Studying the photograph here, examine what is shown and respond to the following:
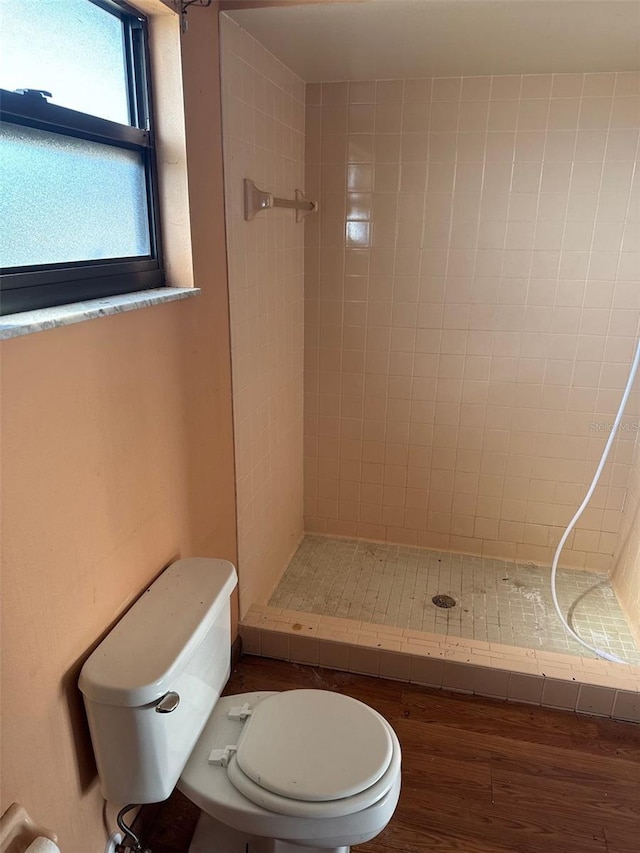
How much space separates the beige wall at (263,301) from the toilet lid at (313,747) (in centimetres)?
73

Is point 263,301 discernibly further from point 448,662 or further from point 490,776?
point 490,776

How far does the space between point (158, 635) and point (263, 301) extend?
1.25m

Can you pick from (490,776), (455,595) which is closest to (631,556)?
(455,595)

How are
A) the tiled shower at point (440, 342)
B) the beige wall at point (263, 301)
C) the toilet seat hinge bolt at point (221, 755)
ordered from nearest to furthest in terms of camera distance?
the toilet seat hinge bolt at point (221, 755), the beige wall at point (263, 301), the tiled shower at point (440, 342)

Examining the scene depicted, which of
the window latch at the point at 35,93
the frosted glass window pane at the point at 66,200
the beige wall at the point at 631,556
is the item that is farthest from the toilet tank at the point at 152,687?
the beige wall at the point at 631,556

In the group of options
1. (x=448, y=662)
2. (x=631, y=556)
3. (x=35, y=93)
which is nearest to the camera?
(x=35, y=93)

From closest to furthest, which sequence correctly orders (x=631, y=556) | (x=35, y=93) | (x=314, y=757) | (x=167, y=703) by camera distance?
(x=35, y=93)
(x=167, y=703)
(x=314, y=757)
(x=631, y=556)

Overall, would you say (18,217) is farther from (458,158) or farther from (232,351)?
(458,158)

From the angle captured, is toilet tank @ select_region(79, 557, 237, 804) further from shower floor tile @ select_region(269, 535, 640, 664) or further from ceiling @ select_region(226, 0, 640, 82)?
ceiling @ select_region(226, 0, 640, 82)

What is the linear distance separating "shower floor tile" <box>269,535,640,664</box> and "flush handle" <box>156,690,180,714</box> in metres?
1.21

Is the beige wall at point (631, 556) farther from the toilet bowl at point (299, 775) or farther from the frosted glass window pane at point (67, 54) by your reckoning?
the frosted glass window pane at point (67, 54)

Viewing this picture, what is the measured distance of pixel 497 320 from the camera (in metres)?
2.47

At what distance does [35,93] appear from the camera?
104 cm

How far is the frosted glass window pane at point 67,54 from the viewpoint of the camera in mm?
1022
